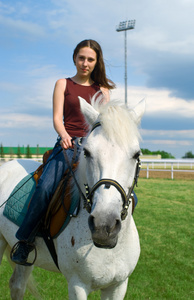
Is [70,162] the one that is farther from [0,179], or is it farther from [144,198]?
[144,198]

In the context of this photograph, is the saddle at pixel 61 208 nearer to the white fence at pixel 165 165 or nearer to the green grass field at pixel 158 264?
the green grass field at pixel 158 264

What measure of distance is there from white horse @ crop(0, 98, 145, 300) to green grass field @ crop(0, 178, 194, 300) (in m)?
1.95

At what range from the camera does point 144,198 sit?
1252 cm

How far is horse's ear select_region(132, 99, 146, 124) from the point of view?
243cm

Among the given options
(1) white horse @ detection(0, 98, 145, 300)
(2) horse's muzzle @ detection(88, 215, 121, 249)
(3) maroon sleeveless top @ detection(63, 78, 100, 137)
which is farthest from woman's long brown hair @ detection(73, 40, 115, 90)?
(2) horse's muzzle @ detection(88, 215, 121, 249)

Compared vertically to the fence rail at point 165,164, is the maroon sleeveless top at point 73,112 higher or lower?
higher

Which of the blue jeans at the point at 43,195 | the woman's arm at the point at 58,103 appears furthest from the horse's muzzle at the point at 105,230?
the woman's arm at the point at 58,103

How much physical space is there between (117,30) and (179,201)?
23462 millimetres

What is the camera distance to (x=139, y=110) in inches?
98.6

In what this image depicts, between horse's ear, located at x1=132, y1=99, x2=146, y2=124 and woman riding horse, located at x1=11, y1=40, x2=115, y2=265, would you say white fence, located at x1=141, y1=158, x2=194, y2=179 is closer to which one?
woman riding horse, located at x1=11, y1=40, x2=115, y2=265

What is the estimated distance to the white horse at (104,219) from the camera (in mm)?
1923

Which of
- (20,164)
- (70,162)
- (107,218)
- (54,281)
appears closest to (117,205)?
(107,218)

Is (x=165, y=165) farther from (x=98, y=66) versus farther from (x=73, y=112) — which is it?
(x=73, y=112)

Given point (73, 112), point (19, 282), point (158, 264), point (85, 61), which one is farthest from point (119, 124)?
point (158, 264)
